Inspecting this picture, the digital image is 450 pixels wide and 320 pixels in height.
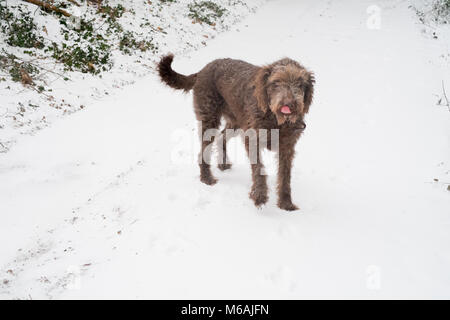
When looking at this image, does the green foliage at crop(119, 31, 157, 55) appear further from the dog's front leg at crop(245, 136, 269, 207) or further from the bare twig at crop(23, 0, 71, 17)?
the dog's front leg at crop(245, 136, 269, 207)

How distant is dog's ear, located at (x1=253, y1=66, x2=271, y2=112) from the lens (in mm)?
3199

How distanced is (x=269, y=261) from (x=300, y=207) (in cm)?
110

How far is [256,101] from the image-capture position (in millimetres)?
3422

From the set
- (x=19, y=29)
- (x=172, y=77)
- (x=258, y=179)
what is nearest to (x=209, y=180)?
(x=258, y=179)

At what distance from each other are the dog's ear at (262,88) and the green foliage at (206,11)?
10.6 metres

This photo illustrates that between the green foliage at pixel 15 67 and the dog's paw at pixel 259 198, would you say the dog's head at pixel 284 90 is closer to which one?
the dog's paw at pixel 259 198

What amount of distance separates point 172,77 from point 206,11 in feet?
36.1

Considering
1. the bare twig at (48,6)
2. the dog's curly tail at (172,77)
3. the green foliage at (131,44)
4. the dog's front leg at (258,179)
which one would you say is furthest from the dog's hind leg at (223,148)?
the bare twig at (48,6)

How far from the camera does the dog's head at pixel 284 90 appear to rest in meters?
2.90

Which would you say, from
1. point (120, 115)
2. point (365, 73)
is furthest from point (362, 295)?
point (365, 73)

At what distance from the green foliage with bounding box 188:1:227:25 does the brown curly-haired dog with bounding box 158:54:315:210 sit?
31.9ft

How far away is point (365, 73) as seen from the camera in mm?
7762
